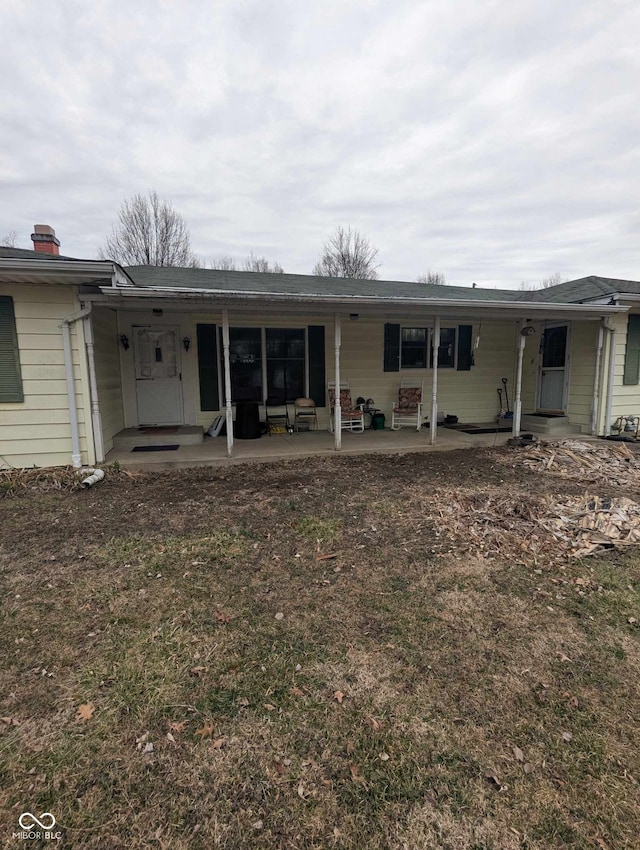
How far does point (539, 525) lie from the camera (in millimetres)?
A: 3588

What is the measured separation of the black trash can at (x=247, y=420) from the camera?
7070 millimetres

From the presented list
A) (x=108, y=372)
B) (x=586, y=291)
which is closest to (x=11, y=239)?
(x=108, y=372)

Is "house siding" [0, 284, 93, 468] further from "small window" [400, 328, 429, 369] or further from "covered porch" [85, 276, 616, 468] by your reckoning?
"small window" [400, 328, 429, 369]

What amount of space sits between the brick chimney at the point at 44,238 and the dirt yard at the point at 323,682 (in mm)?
4928

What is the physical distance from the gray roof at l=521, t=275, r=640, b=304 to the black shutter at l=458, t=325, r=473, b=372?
1.61 metres

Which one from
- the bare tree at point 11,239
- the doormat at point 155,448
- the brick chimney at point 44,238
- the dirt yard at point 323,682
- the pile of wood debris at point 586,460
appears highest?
the bare tree at point 11,239

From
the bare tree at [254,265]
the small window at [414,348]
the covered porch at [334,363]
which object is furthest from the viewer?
the bare tree at [254,265]

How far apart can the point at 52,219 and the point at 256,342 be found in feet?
49.6

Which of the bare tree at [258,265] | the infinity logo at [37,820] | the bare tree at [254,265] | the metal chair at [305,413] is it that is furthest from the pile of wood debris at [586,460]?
the bare tree at [258,265]

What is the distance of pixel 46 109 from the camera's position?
8.82m

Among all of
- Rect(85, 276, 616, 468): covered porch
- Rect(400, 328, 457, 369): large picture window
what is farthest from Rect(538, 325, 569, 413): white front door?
Rect(400, 328, 457, 369): large picture window

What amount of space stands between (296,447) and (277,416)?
1.66 m

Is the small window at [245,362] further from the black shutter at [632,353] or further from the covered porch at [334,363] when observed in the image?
the black shutter at [632,353]

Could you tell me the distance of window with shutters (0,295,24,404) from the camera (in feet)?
16.3
